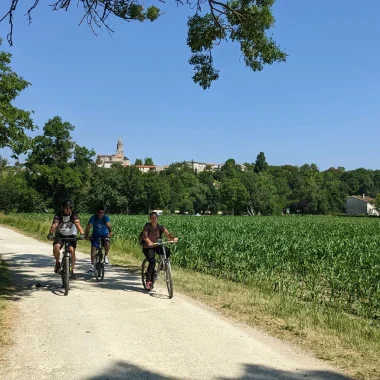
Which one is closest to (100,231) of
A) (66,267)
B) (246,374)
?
(66,267)

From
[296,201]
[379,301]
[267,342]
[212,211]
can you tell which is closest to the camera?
[267,342]

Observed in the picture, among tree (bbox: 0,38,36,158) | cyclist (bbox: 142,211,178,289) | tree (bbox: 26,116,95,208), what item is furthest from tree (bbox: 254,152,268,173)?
cyclist (bbox: 142,211,178,289)

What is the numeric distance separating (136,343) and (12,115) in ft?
42.5

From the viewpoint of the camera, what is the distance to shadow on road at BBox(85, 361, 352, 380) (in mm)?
4395

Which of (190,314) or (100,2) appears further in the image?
(100,2)

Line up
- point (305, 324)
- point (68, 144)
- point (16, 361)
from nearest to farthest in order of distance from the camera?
1. point (16, 361)
2. point (305, 324)
3. point (68, 144)

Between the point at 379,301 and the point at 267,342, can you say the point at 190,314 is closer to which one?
the point at 267,342

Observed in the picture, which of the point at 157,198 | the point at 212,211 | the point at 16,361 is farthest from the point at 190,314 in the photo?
the point at 212,211

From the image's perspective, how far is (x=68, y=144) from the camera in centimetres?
6881

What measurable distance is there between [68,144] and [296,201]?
75751 mm

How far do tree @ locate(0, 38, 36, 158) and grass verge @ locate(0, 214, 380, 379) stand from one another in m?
9.20

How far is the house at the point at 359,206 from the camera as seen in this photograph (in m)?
128

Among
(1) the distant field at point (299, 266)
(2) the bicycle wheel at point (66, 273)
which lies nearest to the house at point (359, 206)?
(1) the distant field at point (299, 266)

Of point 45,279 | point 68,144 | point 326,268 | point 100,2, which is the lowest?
point 45,279
